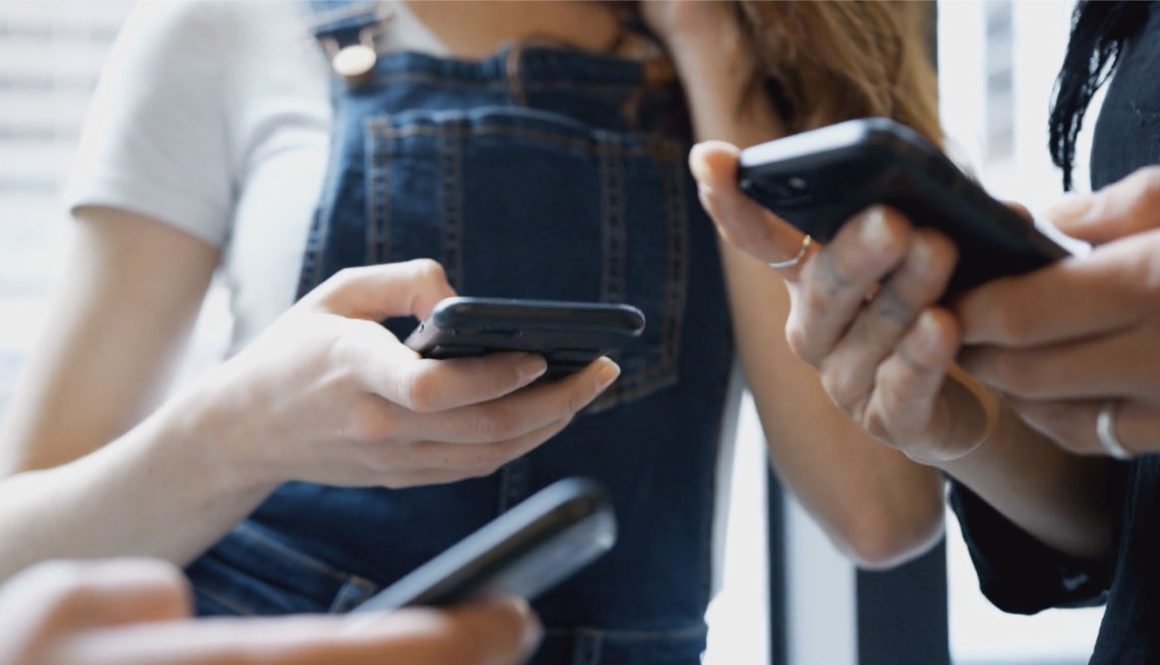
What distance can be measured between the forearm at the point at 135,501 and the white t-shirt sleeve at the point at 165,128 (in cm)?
17

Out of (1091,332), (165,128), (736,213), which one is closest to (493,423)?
(736,213)

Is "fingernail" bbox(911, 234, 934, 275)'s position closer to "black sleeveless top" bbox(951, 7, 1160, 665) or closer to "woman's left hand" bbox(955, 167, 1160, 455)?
"woman's left hand" bbox(955, 167, 1160, 455)

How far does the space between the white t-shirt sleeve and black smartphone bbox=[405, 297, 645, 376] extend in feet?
1.10

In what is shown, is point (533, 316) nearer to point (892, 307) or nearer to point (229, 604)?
point (892, 307)

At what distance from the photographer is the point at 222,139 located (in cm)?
83

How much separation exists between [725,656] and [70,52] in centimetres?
84

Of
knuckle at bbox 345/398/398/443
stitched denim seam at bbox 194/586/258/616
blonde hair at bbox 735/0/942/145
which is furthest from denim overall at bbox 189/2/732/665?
knuckle at bbox 345/398/398/443

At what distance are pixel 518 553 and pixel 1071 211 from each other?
0.30 metres

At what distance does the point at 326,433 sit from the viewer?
622 millimetres

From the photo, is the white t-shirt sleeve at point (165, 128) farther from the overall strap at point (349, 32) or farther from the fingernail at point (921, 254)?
the fingernail at point (921, 254)

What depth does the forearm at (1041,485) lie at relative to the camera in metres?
0.63

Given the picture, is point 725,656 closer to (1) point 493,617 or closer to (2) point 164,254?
(2) point 164,254

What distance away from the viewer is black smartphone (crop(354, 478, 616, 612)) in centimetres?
33

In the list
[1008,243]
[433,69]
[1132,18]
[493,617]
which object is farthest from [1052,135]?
[493,617]
